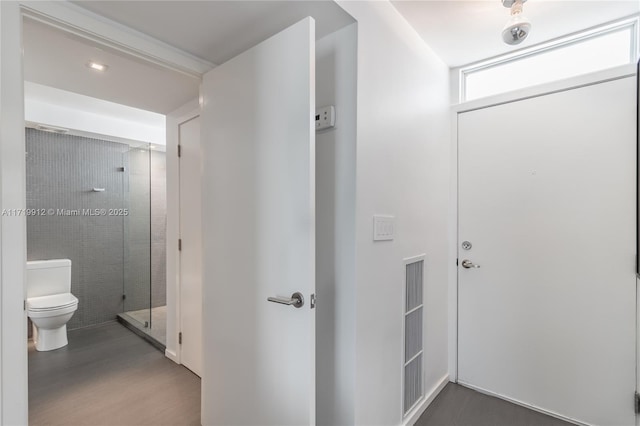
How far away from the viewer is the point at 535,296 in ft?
6.53

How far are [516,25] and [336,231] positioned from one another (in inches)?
51.8

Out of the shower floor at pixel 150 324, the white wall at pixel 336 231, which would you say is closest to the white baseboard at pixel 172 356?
the shower floor at pixel 150 324

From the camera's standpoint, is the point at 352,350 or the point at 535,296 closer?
the point at 352,350

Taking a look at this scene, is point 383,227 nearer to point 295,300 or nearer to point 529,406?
point 295,300

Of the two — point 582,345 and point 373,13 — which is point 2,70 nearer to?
point 373,13

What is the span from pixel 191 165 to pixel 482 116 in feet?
7.43

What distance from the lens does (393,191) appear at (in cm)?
165

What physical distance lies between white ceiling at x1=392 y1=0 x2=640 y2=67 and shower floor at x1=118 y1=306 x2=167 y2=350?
3345mm

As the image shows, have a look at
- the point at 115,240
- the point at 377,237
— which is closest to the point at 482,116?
the point at 377,237

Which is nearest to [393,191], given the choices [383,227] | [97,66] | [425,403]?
[383,227]

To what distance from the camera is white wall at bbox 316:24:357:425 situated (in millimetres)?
1378

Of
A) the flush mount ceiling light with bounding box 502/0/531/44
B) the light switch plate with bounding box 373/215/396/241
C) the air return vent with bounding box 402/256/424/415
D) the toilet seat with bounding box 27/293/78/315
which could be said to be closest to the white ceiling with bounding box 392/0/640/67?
the flush mount ceiling light with bounding box 502/0/531/44

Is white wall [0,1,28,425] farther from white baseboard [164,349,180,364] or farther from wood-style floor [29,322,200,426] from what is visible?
white baseboard [164,349,180,364]

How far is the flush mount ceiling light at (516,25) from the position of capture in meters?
1.45
